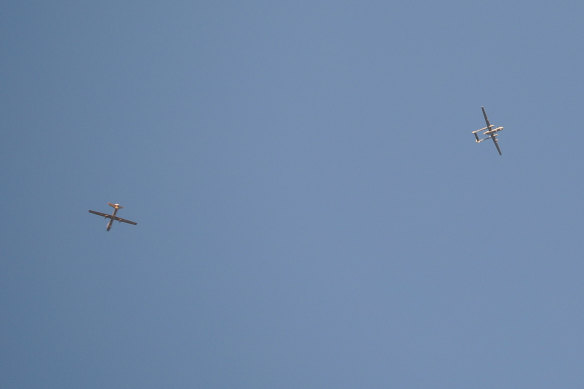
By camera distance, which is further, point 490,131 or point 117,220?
point 490,131

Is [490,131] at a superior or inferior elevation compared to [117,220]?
→ superior

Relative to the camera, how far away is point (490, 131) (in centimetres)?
12381

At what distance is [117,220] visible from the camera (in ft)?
351

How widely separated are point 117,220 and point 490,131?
90.1 metres
